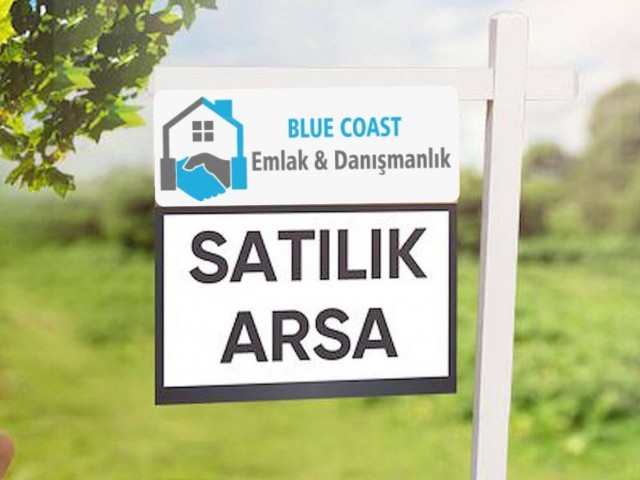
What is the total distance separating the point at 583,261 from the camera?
4.52 m

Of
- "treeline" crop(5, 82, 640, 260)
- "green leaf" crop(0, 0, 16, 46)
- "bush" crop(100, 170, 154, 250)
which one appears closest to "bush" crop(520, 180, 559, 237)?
"treeline" crop(5, 82, 640, 260)

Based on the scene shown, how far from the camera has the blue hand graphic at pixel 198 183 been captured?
1.71 m

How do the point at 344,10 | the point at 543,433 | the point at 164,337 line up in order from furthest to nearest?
the point at 543,433, the point at 344,10, the point at 164,337

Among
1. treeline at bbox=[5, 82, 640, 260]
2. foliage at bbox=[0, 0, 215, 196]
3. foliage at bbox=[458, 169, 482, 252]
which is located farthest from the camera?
foliage at bbox=[458, 169, 482, 252]

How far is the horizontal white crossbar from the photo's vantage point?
168 centimetres

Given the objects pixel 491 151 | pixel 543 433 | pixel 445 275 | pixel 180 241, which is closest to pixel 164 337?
pixel 180 241

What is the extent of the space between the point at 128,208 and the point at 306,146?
8.20 feet

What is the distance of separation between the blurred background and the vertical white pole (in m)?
2.11

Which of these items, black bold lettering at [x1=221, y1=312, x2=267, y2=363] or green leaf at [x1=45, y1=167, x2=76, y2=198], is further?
green leaf at [x1=45, y1=167, x2=76, y2=198]

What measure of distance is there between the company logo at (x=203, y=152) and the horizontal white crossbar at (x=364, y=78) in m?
0.04

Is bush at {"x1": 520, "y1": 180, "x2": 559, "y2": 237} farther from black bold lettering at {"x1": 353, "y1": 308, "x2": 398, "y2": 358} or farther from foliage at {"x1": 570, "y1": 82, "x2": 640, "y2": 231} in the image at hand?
black bold lettering at {"x1": 353, "y1": 308, "x2": 398, "y2": 358}

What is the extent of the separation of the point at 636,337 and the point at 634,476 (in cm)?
50

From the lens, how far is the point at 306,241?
5.64 ft

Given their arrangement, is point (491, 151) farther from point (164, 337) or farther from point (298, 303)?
point (164, 337)
